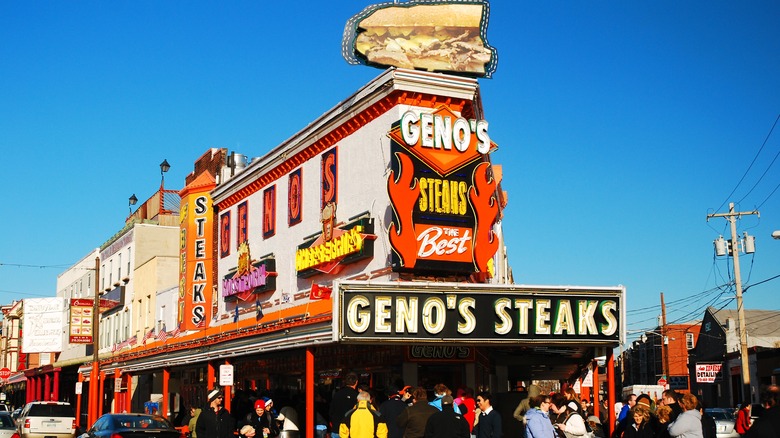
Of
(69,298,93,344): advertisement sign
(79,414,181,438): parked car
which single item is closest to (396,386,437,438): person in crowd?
(79,414,181,438): parked car

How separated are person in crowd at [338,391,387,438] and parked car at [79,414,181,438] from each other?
221 inches

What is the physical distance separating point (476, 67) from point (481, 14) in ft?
5.88

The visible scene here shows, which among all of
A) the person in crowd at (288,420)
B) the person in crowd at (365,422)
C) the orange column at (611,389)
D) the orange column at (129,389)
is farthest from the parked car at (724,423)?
the orange column at (129,389)

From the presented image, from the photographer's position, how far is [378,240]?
84.6 feet

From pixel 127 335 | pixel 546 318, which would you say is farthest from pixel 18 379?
pixel 546 318

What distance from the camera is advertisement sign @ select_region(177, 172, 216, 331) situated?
1578 inches

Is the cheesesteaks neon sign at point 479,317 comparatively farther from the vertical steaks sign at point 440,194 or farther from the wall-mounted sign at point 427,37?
the wall-mounted sign at point 427,37

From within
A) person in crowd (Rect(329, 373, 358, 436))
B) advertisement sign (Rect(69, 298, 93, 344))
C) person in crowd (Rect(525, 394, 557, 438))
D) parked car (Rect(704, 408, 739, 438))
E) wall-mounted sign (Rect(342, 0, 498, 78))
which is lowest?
parked car (Rect(704, 408, 739, 438))

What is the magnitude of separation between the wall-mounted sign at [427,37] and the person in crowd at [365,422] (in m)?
13.9

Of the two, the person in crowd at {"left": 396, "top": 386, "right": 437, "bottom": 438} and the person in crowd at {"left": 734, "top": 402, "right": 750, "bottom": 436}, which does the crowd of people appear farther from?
the person in crowd at {"left": 734, "top": 402, "right": 750, "bottom": 436}

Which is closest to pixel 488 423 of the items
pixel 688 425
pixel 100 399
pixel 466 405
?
pixel 688 425

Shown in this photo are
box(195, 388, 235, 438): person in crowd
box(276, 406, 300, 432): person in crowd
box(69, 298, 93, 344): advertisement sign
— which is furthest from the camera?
box(69, 298, 93, 344): advertisement sign

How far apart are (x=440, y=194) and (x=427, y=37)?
17.1 ft

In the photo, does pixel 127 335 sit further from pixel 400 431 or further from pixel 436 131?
pixel 400 431
